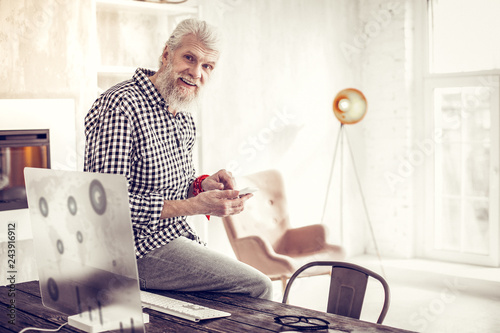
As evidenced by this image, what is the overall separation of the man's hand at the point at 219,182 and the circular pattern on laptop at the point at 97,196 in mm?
1111

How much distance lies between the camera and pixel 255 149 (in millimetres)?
4953

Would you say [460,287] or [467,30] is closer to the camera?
[460,287]

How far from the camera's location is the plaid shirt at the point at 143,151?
218 cm

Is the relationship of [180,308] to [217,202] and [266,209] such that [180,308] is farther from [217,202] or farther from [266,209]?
[266,209]

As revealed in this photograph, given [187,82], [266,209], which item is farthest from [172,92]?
[266,209]

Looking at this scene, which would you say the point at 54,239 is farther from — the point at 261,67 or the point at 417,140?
the point at 417,140

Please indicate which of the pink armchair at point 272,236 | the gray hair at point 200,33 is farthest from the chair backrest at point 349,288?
the pink armchair at point 272,236

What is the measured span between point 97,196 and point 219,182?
46.6 inches

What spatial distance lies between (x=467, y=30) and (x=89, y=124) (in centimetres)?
390

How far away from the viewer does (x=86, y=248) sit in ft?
5.10

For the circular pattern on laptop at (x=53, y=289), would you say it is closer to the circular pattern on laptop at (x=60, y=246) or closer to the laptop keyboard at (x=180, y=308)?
the circular pattern on laptop at (x=60, y=246)

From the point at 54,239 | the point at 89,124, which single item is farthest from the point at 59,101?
the point at 54,239

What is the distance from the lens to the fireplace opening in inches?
130

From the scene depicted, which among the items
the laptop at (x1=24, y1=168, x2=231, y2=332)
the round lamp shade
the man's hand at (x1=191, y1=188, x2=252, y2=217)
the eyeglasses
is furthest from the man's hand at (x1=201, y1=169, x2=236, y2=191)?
the round lamp shade
